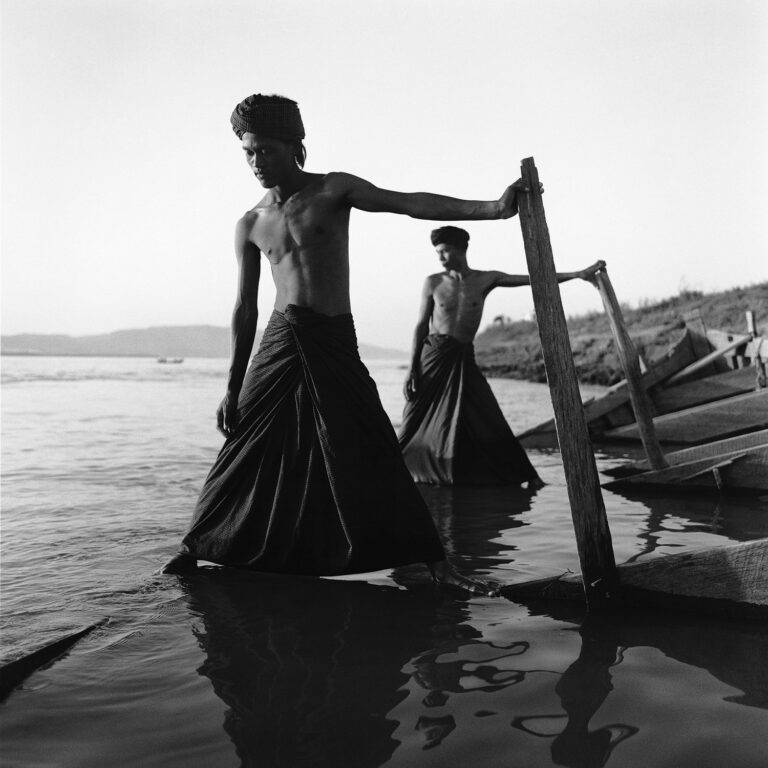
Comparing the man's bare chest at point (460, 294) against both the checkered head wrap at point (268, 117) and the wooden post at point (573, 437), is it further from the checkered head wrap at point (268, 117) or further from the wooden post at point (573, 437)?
the wooden post at point (573, 437)

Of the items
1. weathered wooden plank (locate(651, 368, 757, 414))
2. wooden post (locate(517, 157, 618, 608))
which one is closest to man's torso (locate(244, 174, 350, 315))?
wooden post (locate(517, 157, 618, 608))

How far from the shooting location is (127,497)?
21.1ft

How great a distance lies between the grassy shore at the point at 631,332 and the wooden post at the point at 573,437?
11597 millimetres

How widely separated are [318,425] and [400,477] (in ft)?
1.50

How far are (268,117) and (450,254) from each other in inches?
131

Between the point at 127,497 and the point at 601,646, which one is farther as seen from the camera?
the point at 127,497

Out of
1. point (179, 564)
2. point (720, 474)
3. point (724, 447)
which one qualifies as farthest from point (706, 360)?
point (179, 564)

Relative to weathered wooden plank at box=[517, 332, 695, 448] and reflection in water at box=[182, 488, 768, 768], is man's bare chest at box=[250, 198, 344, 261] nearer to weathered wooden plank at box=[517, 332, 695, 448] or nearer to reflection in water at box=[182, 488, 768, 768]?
reflection in water at box=[182, 488, 768, 768]

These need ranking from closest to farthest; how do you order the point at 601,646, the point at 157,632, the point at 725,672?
the point at 725,672, the point at 601,646, the point at 157,632

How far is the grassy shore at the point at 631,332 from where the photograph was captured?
18.5 m

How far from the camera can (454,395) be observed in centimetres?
696

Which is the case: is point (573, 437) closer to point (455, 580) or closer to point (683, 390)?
point (455, 580)

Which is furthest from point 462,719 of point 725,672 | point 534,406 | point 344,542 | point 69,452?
point 534,406

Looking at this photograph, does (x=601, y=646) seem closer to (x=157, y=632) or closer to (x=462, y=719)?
(x=462, y=719)
